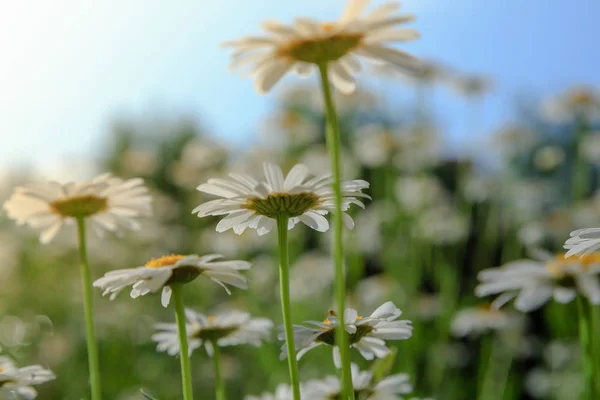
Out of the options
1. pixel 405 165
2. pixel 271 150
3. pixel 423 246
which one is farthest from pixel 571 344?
pixel 271 150

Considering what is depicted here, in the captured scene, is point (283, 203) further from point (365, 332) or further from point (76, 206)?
point (76, 206)

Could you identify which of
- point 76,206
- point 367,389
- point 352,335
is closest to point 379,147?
point 76,206

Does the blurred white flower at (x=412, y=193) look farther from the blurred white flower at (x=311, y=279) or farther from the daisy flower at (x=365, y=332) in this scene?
the daisy flower at (x=365, y=332)

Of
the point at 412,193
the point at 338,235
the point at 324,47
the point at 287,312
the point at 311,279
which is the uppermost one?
the point at 324,47

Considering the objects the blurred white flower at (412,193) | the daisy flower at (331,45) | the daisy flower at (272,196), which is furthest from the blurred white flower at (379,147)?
the daisy flower at (331,45)

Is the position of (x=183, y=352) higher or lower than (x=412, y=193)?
higher

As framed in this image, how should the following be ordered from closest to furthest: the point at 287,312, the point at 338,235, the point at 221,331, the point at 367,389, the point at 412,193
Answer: the point at 338,235 < the point at 287,312 < the point at 367,389 < the point at 221,331 < the point at 412,193

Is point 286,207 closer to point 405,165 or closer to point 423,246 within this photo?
point 405,165
